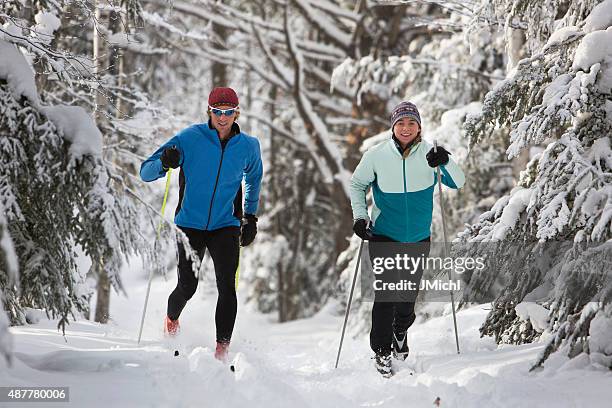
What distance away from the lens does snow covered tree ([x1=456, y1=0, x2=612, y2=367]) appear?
4.39 meters

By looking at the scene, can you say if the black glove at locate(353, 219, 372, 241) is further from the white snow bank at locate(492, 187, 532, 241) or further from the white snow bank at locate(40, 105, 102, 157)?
the white snow bank at locate(40, 105, 102, 157)

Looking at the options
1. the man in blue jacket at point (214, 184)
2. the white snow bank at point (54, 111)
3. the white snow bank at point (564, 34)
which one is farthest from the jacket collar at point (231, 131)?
the white snow bank at point (564, 34)

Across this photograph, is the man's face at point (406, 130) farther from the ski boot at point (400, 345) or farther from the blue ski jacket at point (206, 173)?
the ski boot at point (400, 345)

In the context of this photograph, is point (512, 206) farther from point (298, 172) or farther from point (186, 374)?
point (298, 172)

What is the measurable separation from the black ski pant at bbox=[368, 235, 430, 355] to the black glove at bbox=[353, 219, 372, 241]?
121mm

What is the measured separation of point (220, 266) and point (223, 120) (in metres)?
1.11

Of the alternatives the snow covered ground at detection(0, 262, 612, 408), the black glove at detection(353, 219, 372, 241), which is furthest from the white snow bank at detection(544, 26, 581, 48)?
the snow covered ground at detection(0, 262, 612, 408)

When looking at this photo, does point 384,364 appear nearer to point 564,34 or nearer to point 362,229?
point 362,229

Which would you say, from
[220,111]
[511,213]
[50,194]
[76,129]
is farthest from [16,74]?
[511,213]

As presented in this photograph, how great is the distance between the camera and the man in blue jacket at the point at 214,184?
17.9ft

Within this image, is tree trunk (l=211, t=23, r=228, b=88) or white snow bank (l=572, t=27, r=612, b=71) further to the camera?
tree trunk (l=211, t=23, r=228, b=88)

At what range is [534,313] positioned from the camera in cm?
536

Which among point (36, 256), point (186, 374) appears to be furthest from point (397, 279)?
point (36, 256)

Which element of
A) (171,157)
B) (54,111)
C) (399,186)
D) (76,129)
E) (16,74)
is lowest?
(399,186)
